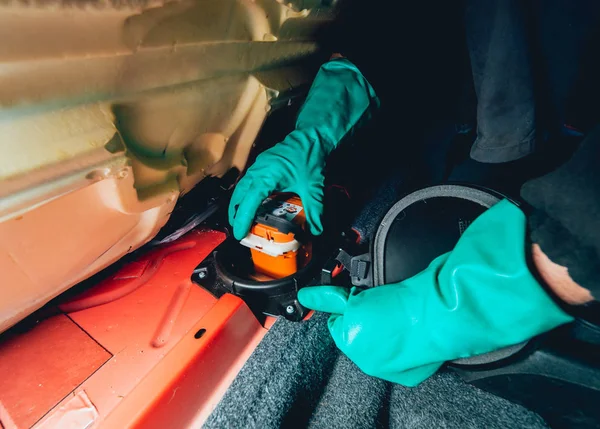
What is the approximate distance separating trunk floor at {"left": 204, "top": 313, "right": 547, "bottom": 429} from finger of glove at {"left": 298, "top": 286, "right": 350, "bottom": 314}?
0.27 ft

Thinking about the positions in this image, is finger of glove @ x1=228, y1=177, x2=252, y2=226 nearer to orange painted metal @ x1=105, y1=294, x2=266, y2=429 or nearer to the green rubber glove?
orange painted metal @ x1=105, y1=294, x2=266, y2=429

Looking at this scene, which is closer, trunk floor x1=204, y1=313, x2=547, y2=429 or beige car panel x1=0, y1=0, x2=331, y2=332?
beige car panel x1=0, y1=0, x2=331, y2=332

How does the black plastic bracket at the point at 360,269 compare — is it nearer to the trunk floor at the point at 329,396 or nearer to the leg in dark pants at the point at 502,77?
the trunk floor at the point at 329,396

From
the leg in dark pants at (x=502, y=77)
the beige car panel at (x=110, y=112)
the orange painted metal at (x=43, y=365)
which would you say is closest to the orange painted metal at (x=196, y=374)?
the orange painted metal at (x=43, y=365)

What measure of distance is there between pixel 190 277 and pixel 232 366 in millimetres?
260

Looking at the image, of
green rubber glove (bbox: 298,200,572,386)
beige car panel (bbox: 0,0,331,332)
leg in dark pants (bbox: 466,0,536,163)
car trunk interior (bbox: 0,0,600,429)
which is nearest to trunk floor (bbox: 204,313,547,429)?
car trunk interior (bbox: 0,0,600,429)

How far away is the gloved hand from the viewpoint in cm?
82

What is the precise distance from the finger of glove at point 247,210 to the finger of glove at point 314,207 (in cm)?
11

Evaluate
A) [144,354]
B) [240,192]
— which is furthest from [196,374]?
[240,192]

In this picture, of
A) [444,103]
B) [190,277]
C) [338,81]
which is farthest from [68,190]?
[444,103]

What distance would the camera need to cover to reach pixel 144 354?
2.16ft

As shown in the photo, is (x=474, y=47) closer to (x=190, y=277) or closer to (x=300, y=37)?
(x=300, y=37)

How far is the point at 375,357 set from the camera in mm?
634

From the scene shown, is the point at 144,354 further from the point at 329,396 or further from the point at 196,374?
the point at 329,396
